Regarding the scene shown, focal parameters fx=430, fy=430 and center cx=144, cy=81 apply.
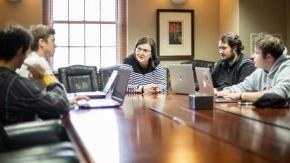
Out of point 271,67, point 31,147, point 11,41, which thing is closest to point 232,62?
point 271,67

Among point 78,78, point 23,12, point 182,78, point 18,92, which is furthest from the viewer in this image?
point 23,12

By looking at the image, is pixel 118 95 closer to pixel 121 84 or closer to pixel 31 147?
pixel 121 84

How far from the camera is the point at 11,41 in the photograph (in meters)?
2.34

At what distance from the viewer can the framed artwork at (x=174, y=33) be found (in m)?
6.21

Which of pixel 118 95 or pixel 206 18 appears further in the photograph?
pixel 206 18

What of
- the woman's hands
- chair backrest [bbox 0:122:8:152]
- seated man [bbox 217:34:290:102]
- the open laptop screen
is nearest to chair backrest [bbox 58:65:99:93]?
the woman's hands

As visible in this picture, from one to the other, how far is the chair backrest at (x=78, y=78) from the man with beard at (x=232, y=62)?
139 centimetres

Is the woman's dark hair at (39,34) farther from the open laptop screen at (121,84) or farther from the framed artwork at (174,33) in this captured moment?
the framed artwork at (174,33)

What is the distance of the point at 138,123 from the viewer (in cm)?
215

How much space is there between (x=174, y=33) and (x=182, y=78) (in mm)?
2560

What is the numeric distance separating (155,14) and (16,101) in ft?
13.8

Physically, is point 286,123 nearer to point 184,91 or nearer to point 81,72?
point 184,91

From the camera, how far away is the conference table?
141 centimetres

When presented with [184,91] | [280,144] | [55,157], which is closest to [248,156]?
[280,144]
